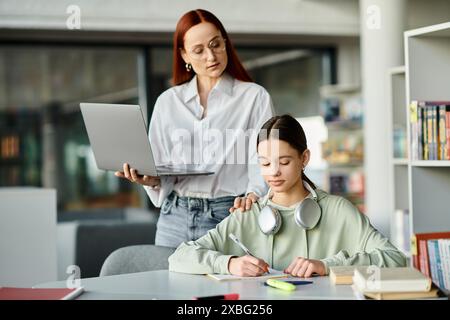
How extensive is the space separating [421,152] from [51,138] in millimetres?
4496

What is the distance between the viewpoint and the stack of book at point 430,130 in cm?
321

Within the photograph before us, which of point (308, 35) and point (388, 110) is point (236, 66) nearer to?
point (388, 110)

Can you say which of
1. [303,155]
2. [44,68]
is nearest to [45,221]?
[303,155]

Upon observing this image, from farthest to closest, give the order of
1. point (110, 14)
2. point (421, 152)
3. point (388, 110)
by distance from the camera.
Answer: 1. point (110, 14)
2. point (388, 110)
3. point (421, 152)

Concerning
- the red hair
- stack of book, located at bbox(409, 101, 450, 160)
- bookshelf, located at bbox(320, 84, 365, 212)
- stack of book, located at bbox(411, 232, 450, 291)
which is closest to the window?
bookshelf, located at bbox(320, 84, 365, 212)

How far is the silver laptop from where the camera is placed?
211cm

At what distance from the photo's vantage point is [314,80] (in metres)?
7.70

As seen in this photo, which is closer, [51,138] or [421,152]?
[421,152]

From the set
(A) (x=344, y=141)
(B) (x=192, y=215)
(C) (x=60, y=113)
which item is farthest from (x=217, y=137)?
(A) (x=344, y=141)

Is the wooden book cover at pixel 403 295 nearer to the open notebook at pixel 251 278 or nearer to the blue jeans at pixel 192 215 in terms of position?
the open notebook at pixel 251 278

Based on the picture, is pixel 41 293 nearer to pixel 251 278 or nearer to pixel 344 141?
pixel 251 278

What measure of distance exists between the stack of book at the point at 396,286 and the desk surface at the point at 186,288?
0.17 ft

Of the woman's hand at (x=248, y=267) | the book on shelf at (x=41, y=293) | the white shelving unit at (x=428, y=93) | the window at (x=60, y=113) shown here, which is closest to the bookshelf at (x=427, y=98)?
the white shelving unit at (x=428, y=93)

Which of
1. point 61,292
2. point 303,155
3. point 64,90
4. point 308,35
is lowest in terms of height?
point 61,292
